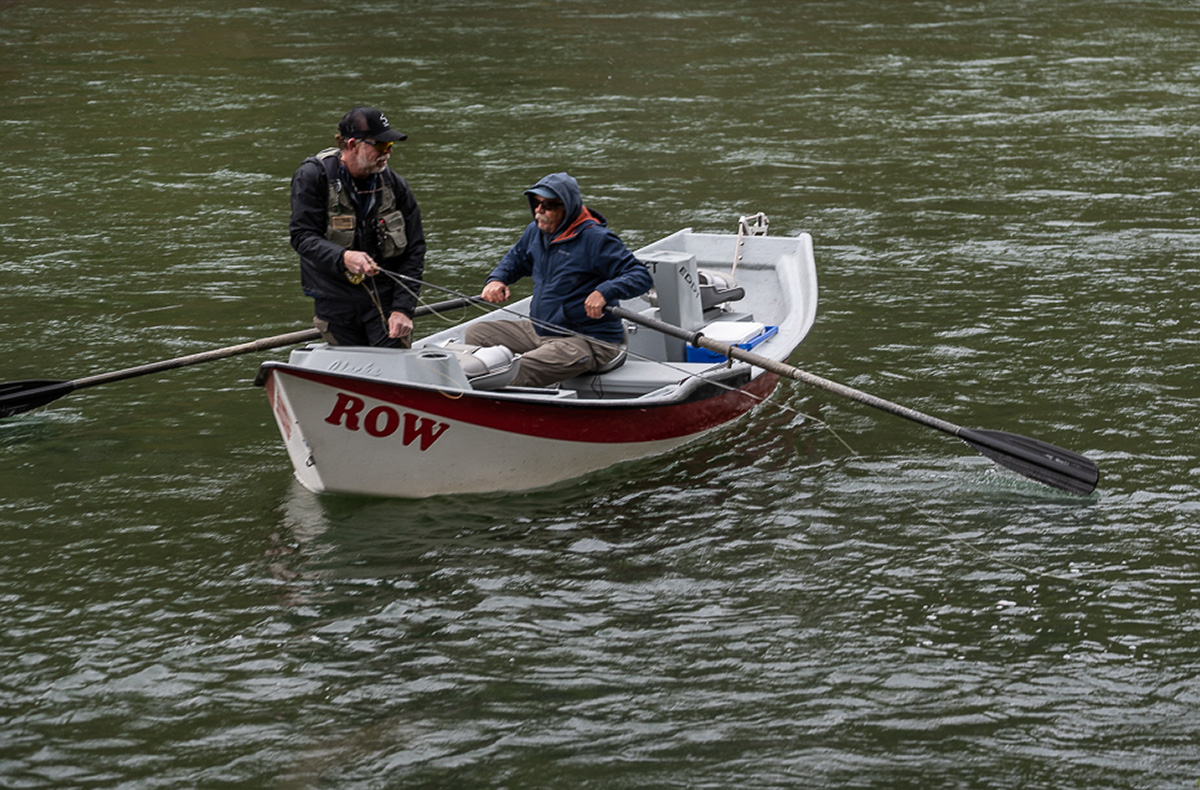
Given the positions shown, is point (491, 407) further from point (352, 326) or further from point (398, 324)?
point (352, 326)

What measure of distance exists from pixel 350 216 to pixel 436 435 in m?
1.21

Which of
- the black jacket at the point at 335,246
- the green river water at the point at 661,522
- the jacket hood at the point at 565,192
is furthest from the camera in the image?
the jacket hood at the point at 565,192

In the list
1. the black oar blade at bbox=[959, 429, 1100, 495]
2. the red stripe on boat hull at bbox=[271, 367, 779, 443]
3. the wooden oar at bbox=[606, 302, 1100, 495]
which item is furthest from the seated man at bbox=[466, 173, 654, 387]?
the black oar blade at bbox=[959, 429, 1100, 495]

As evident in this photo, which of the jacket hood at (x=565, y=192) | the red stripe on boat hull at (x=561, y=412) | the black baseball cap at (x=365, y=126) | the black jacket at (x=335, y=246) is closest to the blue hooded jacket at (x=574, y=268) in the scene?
the jacket hood at (x=565, y=192)

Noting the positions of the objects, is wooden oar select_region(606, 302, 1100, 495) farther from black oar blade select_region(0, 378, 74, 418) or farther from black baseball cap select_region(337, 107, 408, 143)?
black oar blade select_region(0, 378, 74, 418)

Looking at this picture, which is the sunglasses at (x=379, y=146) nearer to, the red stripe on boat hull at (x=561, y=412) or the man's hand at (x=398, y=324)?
the man's hand at (x=398, y=324)

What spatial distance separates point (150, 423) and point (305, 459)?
214 centimetres

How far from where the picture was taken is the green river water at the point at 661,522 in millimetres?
5684

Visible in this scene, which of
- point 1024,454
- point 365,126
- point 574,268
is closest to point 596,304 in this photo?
point 574,268

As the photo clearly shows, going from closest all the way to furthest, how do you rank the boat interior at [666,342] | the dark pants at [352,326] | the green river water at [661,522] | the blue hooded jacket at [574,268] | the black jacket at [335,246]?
1. the green river water at [661,522]
2. the black jacket at [335,246]
3. the boat interior at [666,342]
4. the dark pants at [352,326]
5. the blue hooded jacket at [574,268]

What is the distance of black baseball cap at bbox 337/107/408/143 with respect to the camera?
719 centimetres

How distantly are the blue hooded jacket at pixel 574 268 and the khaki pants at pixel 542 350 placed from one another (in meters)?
0.09

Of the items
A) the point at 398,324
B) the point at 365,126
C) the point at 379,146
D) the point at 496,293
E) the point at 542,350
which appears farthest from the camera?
the point at 496,293

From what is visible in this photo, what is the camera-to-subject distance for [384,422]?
24.5 ft
